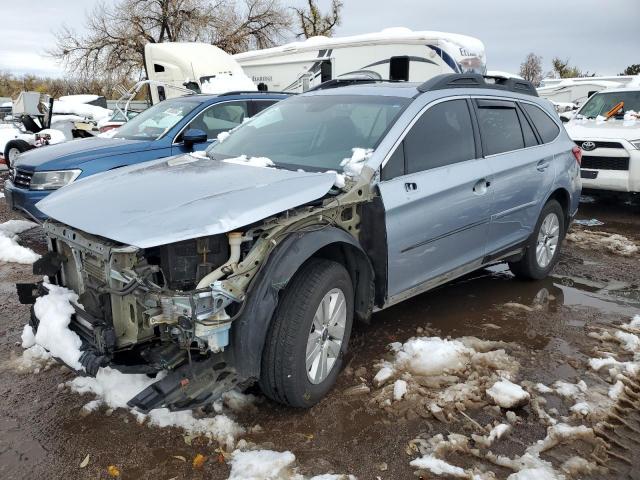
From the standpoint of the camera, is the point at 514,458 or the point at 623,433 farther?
the point at 623,433

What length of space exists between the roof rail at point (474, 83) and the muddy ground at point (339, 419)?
179cm

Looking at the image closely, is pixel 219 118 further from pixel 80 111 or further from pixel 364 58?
pixel 80 111

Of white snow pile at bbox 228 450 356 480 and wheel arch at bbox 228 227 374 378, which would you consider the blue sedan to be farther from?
white snow pile at bbox 228 450 356 480

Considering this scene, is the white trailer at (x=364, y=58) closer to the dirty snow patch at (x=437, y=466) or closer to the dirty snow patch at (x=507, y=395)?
the dirty snow patch at (x=507, y=395)

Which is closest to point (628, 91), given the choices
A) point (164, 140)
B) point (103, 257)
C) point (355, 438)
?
point (164, 140)

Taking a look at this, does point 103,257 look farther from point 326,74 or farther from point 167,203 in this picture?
point 326,74

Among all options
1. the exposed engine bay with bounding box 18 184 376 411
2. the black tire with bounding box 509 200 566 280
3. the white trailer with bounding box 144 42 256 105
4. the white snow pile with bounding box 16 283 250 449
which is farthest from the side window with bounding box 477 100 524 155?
the white trailer with bounding box 144 42 256 105

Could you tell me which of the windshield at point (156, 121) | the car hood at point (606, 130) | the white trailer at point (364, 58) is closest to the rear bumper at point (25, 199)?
the windshield at point (156, 121)

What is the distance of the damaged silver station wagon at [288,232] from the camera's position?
8.62 ft

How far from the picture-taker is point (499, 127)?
4.56 m

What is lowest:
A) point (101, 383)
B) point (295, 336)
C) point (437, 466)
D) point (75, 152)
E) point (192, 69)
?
point (437, 466)

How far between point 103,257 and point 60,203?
0.70 meters

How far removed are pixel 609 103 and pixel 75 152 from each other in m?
8.70

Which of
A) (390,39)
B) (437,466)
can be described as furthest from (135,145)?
(390,39)
